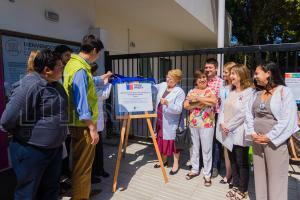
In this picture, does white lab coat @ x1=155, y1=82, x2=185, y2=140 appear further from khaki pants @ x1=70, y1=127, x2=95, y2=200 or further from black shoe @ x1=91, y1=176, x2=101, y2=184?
khaki pants @ x1=70, y1=127, x2=95, y2=200

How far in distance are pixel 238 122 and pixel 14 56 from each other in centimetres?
329

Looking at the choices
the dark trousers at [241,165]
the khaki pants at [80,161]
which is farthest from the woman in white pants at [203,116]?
the khaki pants at [80,161]

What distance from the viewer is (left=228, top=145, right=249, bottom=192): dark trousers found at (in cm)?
321

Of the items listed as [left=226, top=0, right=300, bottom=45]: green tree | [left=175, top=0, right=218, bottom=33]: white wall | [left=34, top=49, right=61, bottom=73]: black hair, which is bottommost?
[left=34, top=49, right=61, bottom=73]: black hair

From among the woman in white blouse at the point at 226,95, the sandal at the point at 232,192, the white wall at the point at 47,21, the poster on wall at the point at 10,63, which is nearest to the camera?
the sandal at the point at 232,192

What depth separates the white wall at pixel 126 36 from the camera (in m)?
7.11

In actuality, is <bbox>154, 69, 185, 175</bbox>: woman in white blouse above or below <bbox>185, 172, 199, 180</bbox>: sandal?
above

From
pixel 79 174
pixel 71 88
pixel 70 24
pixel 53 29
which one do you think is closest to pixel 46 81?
pixel 71 88

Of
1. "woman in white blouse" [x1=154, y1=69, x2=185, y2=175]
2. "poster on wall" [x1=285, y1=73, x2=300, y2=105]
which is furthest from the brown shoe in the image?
"poster on wall" [x1=285, y1=73, x2=300, y2=105]

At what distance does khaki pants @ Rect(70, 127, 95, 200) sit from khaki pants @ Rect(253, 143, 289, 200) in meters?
1.81

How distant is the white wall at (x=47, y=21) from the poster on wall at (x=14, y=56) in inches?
6.8

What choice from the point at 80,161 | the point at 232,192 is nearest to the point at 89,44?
the point at 80,161

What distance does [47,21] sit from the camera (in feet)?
14.9

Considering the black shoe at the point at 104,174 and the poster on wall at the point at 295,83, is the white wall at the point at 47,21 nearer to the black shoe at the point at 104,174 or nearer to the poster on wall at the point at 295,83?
the black shoe at the point at 104,174
